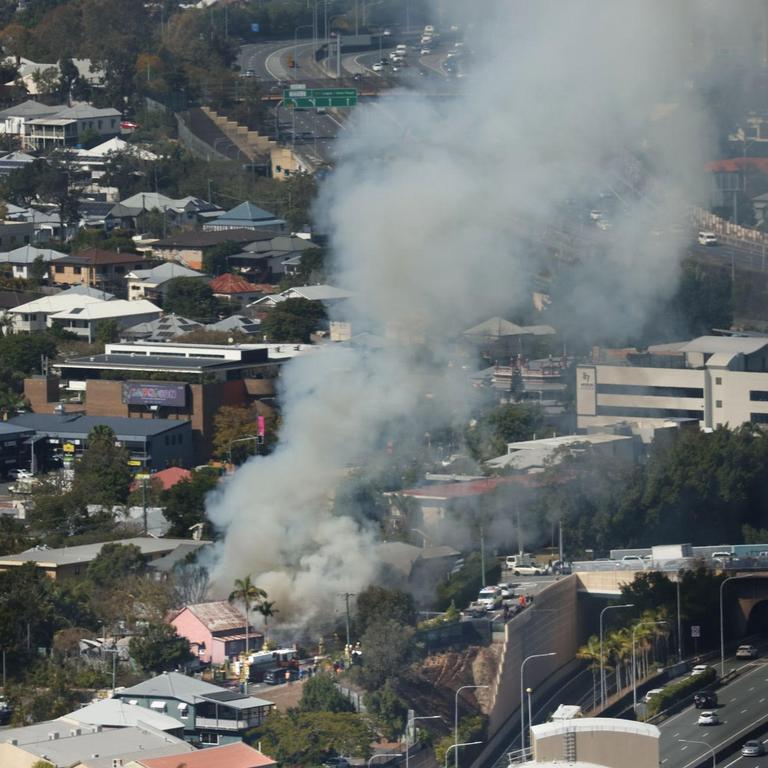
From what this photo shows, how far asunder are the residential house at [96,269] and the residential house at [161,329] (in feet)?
21.1

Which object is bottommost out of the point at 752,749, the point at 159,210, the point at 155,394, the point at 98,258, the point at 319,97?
the point at 752,749

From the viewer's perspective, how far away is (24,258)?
79.2m

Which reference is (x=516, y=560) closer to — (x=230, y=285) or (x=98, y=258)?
(x=230, y=285)

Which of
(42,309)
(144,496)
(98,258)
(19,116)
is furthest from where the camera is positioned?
(19,116)

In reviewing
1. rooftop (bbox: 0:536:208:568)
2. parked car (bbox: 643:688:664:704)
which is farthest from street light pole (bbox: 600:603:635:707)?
rooftop (bbox: 0:536:208:568)

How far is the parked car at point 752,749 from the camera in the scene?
127ft

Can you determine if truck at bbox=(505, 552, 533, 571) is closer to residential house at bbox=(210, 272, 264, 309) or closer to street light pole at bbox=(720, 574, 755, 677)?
street light pole at bbox=(720, 574, 755, 677)

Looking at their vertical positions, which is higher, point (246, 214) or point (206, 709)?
point (246, 214)

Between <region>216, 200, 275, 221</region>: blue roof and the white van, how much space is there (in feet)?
103

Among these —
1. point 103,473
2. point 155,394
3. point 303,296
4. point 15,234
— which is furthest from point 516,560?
point 15,234

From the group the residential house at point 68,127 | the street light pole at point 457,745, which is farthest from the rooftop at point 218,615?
the residential house at point 68,127

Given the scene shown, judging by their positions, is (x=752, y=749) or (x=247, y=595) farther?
(x=247, y=595)

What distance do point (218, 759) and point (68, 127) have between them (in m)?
61.8

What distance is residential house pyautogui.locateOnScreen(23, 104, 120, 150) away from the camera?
95188 millimetres
